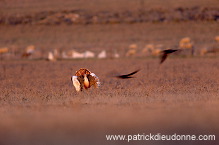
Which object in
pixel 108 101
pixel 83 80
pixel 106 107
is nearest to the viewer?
pixel 106 107

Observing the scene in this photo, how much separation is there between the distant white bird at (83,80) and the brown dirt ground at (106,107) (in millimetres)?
194

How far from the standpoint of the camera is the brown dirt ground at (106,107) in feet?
24.9

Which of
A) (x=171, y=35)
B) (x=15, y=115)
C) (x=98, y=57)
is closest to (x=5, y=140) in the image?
(x=15, y=115)

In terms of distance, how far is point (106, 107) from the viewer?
9336 mm

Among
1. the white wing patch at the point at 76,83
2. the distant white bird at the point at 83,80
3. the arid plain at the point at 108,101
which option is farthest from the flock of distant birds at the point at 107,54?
the white wing patch at the point at 76,83

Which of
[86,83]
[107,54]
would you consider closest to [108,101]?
[86,83]

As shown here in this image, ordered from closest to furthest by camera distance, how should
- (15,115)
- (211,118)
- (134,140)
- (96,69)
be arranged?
(134,140), (211,118), (15,115), (96,69)

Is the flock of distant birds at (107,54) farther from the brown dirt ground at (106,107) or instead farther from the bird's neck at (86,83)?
the bird's neck at (86,83)

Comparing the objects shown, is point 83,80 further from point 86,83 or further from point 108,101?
point 108,101

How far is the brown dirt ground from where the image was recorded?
760cm

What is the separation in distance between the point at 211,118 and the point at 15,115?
330cm

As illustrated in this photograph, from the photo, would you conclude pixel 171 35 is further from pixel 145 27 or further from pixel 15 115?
pixel 15 115

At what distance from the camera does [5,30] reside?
32.7 m

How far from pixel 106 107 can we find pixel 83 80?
66.4 inches
